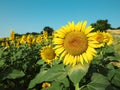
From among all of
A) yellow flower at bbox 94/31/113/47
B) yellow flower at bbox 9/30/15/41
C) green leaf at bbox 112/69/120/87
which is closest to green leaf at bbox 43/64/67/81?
green leaf at bbox 112/69/120/87

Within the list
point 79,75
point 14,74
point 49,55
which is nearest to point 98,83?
point 79,75

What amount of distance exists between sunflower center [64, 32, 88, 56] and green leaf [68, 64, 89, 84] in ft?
0.69

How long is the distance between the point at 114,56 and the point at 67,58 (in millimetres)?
1641

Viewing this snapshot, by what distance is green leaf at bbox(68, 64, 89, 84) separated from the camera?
10.2ft

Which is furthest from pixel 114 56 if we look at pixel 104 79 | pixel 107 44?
pixel 104 79

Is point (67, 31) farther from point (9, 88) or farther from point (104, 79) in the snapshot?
point (9, 88)

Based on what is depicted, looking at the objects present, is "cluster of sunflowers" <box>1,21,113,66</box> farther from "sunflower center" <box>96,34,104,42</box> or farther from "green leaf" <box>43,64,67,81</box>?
"sunflower center" <box>96,34,104,42</box>

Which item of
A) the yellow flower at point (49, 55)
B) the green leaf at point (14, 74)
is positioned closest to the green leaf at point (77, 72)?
the green leaf at point (14, 74)

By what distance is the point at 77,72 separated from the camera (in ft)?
10.3

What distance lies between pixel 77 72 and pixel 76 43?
0.38 m

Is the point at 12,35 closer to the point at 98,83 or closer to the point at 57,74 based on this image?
the point at 57,74

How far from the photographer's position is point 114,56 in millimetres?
4918

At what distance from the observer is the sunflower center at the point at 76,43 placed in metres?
3.39

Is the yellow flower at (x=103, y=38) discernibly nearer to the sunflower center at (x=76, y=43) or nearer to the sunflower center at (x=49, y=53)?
the sunflower center at (x=49, y=53)
